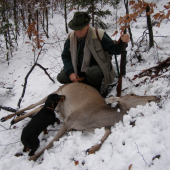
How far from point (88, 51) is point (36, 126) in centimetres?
170

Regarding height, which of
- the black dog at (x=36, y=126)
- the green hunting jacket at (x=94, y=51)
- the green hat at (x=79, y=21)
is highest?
the green hat at (x=79, y=21)

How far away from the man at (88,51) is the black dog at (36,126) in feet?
2.99

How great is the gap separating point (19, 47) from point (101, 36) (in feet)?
30.3

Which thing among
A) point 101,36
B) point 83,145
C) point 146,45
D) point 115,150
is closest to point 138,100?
point 115,150

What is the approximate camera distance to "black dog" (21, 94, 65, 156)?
2.10 metres

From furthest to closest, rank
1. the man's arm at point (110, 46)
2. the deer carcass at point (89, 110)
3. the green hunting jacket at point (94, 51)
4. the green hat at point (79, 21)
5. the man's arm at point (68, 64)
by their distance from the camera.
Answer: the man's arm at point (68, 64), the green hunting jacket at point (94, 51), the man's arm at point (110, 46), the green hat at point (79, 21), the deer carcass at point (89, 110)

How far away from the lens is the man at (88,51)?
268 cm

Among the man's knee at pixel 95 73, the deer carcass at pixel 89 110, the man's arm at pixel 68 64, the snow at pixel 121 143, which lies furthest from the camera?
the man's arm at pixel 68 64

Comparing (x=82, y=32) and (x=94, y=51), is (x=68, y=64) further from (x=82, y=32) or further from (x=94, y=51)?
(x=82, y=32)

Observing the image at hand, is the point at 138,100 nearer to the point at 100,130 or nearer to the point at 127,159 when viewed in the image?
the point at 100,130

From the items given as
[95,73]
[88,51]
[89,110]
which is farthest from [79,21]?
[89,110]

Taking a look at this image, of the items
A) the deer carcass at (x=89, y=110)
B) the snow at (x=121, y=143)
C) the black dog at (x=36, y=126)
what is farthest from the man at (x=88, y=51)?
the black dog at (x=36, y=126)

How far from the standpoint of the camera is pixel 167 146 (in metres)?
1.42

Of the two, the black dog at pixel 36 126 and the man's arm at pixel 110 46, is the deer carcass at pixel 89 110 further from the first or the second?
the man's arm at pixel 110 46
